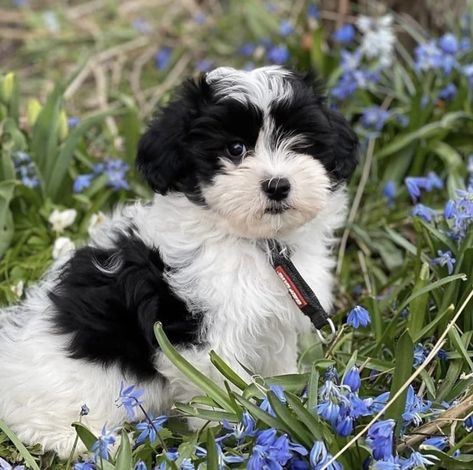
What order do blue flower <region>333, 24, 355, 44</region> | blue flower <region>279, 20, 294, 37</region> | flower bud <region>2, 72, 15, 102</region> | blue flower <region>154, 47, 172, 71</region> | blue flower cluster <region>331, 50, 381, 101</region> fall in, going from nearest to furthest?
flower bud <region>2, 72, 15, 102</region> → blue flower cluster <region>331, 50, 381, 101</region> → blue flower <region>333, 24, 355, 44</region> → blue flower <region>279, 20, 294, 37</region> → blue flower <region>154, 47, 172, 71</region>

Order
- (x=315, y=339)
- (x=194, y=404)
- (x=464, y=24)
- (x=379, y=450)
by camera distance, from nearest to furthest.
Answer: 1. (x=379, y=450)
2. (x=194, y=404)
3. (x=315, y=339)
4. (x=464, y=24)

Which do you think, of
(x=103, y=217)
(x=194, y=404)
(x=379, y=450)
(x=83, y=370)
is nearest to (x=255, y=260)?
(x=194, y=404)

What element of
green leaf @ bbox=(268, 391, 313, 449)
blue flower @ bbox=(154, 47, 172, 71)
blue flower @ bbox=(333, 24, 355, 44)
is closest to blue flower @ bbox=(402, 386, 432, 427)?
green leaf @ bbox=(268, 391, 313, 449)

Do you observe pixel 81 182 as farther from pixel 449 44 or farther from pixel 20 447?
pixel 449 44

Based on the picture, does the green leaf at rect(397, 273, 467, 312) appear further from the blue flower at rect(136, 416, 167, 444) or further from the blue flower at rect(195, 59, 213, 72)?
the blue flower at rect(195, 59, 213, 72)

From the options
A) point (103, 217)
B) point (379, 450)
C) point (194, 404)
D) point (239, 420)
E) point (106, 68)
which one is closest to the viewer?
point (379, 450)

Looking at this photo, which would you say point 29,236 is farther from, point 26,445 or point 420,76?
point 420,76
